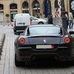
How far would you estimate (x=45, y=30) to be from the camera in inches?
518

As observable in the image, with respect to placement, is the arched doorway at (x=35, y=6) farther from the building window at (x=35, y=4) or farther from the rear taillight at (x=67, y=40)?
the rear taillight at (x=67, y=40)

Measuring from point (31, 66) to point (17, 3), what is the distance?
70218mm

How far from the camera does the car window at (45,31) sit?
12883mm

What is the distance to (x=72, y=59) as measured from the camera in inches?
499

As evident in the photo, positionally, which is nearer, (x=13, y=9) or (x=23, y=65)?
(x=23, y=65)

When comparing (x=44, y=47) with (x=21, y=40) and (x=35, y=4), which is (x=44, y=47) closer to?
(x=21, y=40)

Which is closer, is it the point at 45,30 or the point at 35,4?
the point at 45,30

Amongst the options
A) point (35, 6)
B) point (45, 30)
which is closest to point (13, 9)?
point (35, 6)

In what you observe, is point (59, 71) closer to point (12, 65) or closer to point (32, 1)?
point (12, 65)

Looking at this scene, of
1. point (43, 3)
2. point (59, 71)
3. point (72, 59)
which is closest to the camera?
point (59, 71)

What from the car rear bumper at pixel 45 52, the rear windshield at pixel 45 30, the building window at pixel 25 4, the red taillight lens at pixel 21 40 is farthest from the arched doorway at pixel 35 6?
the car rear bumper at pixel 45 52

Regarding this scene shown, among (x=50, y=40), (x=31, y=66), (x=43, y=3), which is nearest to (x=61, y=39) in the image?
(x=50, y=40)

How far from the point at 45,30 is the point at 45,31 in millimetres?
92

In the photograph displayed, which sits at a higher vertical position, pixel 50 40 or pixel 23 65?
pixel 50 40
